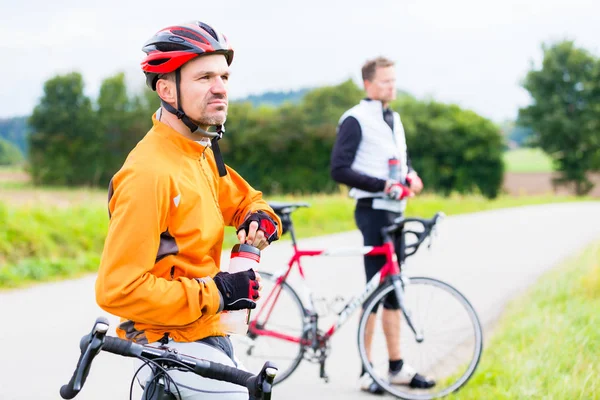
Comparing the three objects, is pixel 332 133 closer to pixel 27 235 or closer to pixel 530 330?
pixel 27 235

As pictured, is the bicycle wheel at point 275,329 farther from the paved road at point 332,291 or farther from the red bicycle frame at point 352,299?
the paved road at point 332,291

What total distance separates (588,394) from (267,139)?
27.7 m

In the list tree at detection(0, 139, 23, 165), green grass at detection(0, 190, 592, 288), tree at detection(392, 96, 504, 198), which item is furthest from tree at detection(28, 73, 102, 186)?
Result: green grass at detection(0, 190, 592, 288)

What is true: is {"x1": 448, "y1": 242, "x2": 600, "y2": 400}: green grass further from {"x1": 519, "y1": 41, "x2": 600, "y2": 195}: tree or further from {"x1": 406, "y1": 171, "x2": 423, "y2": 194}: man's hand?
{"x1": 519, "y1": 41, "x2": 600, "y2": 195}: tree

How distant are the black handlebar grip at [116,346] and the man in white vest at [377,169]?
10.1ft

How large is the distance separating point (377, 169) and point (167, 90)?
282 cm

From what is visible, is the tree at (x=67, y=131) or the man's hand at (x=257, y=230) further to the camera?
the tree at (x=67, y=131)

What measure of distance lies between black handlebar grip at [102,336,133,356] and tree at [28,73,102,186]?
2925 centimetres

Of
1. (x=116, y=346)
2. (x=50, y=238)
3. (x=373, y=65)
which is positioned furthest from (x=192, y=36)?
(x=50, y=238)

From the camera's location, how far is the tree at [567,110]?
40.4 metres

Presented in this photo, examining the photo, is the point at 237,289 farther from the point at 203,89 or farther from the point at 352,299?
the point at 352,299

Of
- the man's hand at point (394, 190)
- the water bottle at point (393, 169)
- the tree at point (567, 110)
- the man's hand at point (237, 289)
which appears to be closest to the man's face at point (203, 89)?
the man's hand at point (237, 289)

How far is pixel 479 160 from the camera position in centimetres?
3209

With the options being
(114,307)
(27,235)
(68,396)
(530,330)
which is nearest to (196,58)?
(114,307)
